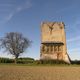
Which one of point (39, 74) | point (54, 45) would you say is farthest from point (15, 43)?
point (39, 74)

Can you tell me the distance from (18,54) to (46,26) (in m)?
19.1

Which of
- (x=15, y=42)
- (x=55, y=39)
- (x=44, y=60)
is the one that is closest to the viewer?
(x=44, y=60)

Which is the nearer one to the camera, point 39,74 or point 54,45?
point 39,74

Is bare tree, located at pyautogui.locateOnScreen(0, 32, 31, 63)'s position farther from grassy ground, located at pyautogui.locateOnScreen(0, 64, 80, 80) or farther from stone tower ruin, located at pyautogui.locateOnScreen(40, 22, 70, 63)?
grassy ground, located at pyautogui.locateOnScreen(0, 64, 80, 80)

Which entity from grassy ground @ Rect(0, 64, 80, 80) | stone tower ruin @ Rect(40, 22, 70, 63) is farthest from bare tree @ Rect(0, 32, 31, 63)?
grassy ground @ Rect(0, 64, 80, 80)

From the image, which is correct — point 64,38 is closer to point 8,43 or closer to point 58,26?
point 58,26

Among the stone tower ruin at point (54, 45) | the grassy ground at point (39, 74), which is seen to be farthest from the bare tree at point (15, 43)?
the grassy ground at point (39, 74)

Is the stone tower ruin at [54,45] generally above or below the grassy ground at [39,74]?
above

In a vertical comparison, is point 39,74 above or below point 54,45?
below

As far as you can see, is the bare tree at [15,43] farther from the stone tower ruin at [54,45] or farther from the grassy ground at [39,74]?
the grassy ground at [39,74]

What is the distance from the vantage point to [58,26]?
194 ft

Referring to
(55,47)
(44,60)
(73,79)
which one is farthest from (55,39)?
(73,79)

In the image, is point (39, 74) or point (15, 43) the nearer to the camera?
point (39, 74)

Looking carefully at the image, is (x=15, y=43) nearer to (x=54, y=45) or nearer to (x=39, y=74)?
(x=54, y=45)
